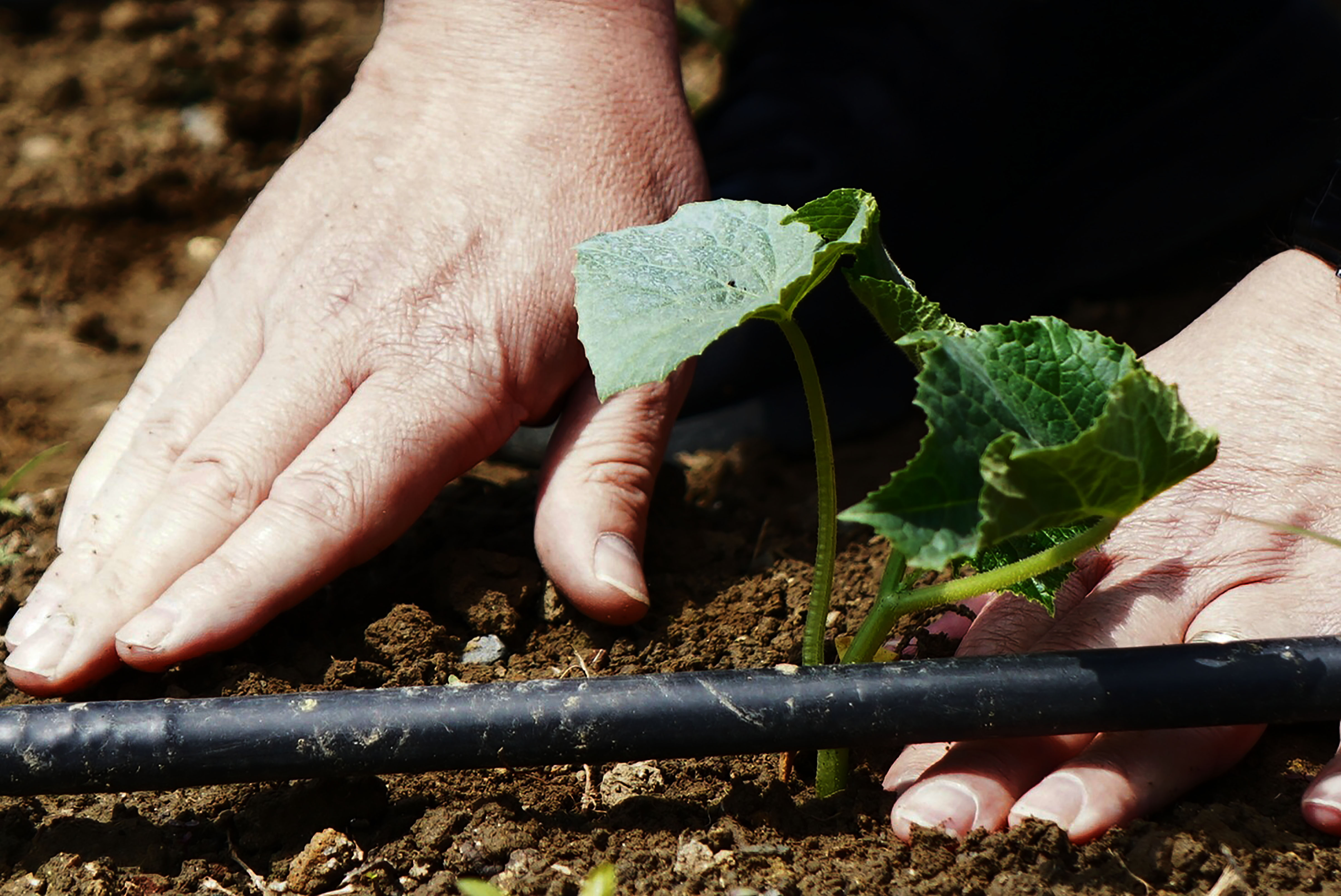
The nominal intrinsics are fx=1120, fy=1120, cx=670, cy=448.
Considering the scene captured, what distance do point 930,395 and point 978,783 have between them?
0.54 meters

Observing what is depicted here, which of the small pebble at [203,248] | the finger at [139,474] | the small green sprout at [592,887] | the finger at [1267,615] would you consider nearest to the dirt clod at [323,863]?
the small green sprout at [592,887]

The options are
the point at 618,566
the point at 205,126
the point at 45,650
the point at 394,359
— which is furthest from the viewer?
the point at 205,126

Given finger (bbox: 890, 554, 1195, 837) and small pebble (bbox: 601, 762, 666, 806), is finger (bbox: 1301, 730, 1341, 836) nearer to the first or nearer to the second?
finger (bbox: 890, 554, 1195, 837)

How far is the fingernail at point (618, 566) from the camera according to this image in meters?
1.69

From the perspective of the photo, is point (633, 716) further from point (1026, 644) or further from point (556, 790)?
point (1026, 644)

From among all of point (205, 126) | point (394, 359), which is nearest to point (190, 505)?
point (394, 359)

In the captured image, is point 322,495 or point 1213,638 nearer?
point 1213,638

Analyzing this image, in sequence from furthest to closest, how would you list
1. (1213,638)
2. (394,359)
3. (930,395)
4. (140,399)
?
(140,399) → (394,359) → (1213,638) → (930,395)

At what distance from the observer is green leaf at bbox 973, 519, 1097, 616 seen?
1.35 meters

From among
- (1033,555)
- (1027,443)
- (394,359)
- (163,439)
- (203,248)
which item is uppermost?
(1027,443)

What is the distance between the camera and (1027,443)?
1.17 meters

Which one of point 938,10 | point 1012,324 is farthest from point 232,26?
point 1012,324

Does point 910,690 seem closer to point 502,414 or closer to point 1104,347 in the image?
point 1104,347

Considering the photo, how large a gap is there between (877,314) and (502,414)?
30.9 inches
